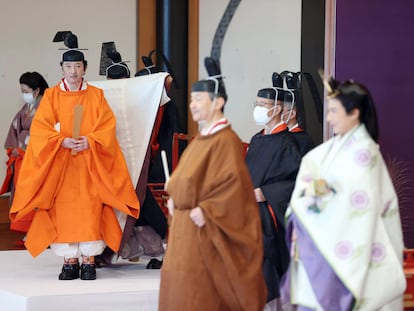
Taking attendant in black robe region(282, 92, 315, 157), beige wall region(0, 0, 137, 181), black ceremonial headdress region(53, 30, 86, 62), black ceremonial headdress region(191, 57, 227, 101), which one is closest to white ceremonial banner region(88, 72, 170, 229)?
black ceremonial headdress region(53, 30, 86, 62)

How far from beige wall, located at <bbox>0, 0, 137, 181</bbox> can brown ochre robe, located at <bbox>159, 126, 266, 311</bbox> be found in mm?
5154

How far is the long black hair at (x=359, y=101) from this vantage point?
389cm

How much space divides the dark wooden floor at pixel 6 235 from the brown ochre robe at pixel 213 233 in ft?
12.2

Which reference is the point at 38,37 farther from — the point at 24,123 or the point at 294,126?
the point at 294,126

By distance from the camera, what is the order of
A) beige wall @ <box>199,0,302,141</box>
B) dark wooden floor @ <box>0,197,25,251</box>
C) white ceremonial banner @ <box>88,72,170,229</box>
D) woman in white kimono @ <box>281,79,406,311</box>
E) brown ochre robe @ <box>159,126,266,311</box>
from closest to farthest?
1. woman in white kimono @ <box>281,79,406,311</box>
2. brown ochre robe @ <box>159,126,266,311</box>
3. white ceremonial banner @ <box>88,72,170,229</box>
4. beige wall @ <box>199,0,302,141</box>
5. dark wooden floor @ <box>0,197,25,251</box>

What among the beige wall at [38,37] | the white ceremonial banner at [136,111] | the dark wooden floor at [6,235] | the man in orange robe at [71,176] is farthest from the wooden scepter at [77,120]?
the beige wall at [38,37]

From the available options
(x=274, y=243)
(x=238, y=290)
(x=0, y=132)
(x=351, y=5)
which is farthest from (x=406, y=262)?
(x=0, y=132)

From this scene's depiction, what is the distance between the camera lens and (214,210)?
13.4 feet

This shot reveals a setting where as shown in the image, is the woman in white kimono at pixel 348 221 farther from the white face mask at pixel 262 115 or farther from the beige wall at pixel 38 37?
the beige wall at pixel 38 37

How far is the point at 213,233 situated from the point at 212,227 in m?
0.03

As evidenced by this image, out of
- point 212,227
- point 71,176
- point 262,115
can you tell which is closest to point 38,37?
point 71,176

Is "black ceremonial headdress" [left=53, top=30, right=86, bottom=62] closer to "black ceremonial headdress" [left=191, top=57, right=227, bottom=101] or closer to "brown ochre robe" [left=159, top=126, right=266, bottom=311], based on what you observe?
"black ceremonial headdress" [left=191, top=57, right=227, bottom=101]

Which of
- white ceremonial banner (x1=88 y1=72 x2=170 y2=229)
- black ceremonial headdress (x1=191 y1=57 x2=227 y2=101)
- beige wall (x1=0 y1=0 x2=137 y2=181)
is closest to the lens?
black ceremonial headdress (x1=191 y1=57 x2=227 y2=101)

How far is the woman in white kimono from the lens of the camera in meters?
3.82
